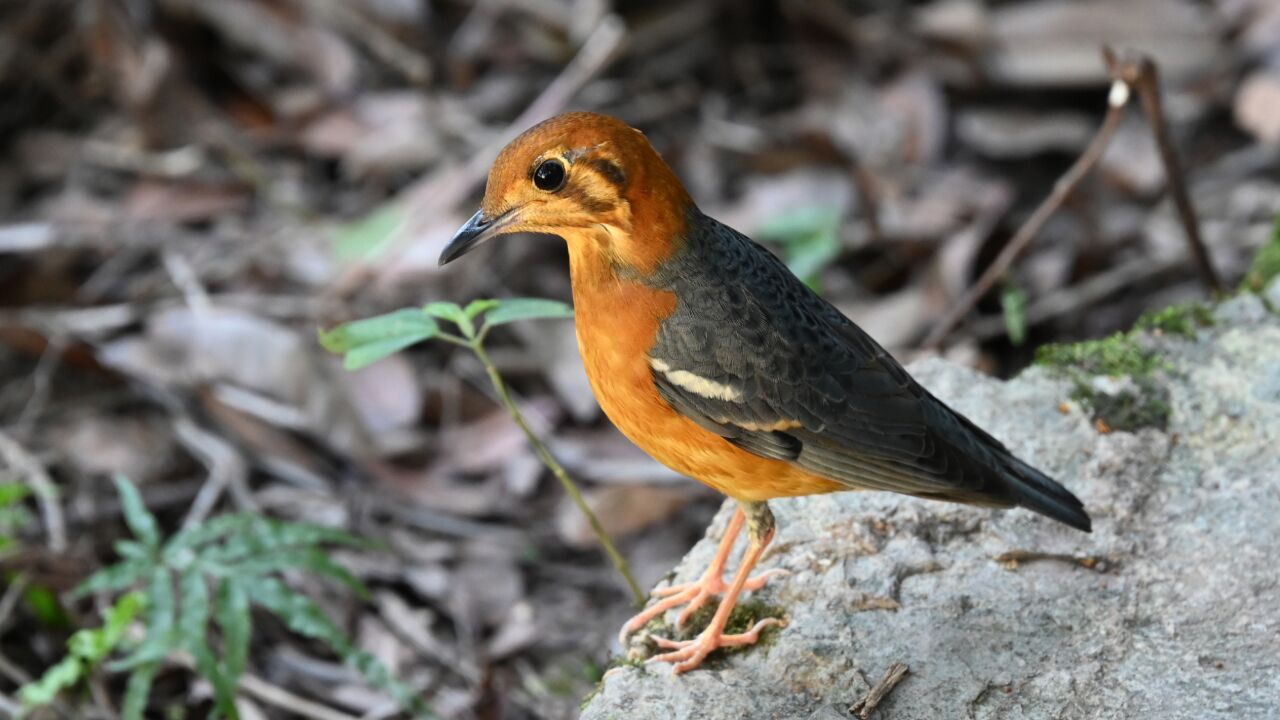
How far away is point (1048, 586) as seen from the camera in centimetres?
371

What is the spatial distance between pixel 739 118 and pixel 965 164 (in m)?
1.41

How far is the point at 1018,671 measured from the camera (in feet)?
11.2

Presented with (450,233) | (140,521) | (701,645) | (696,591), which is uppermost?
(450,233)

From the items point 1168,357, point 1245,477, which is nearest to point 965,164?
point 1168,357

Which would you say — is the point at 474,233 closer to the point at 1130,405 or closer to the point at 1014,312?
the point at 1130,405

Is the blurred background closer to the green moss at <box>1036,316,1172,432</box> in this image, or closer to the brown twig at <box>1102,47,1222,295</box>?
the brown twig at <box>1102,47,1222,295</box>

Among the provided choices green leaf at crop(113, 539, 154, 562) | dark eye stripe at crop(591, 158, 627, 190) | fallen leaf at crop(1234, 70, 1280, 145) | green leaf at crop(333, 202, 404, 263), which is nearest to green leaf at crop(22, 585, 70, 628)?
green leaf at crop(113, 539, 154, 562)

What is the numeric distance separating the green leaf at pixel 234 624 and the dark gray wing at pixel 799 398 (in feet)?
5.91

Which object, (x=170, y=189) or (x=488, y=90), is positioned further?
(x=488, y=90)

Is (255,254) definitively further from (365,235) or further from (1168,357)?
(1168,357)

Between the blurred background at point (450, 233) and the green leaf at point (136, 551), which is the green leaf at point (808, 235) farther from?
the green leaf at point (136, 551)

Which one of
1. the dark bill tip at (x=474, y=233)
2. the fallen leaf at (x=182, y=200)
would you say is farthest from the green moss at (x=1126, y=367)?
the fallen leaf at (x=182, y=200)

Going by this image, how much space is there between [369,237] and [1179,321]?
381 cm

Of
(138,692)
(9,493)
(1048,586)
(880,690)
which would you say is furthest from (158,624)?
(1048,586)
